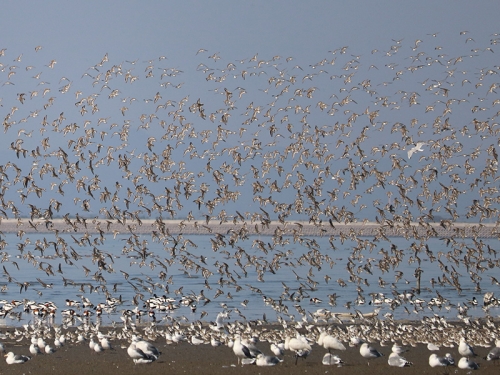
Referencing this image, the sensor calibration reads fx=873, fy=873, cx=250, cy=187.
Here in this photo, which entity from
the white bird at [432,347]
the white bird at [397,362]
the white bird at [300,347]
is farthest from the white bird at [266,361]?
the white bird at [432,347]

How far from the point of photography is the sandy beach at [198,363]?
21.8 metres

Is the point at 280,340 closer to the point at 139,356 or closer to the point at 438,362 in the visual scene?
the point at 139,356

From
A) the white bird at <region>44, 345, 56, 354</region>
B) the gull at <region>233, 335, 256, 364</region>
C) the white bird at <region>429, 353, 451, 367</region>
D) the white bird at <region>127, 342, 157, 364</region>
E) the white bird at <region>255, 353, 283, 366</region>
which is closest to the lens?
the white bird at <region>429, 353, 451, 367</region>

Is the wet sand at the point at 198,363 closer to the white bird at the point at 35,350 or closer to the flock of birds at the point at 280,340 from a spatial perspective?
the flock of birds at the point at 280,340

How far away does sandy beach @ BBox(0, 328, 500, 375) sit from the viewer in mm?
21766

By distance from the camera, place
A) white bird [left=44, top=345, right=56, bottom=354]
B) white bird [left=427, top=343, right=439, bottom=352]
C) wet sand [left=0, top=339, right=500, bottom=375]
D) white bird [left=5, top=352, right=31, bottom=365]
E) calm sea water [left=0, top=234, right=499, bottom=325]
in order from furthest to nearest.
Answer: calm sea water [left=0, top=234, right=499, bottom=325]
white bird [left=427, top=343, right=439, bottom=352]
white bird [left=44, top=345, right=56, bottom=354]
white bird [left=5, top=352, right=31, bottom=365]
wet sand [left=0, top=339, right=500, bottom=375]

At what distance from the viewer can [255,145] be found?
123 ft

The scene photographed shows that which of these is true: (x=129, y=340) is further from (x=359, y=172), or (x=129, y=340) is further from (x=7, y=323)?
(x=359, y=172)

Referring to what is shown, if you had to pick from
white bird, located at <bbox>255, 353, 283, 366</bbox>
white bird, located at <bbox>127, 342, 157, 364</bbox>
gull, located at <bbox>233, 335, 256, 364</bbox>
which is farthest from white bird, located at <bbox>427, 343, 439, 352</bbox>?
white bird, located at <bbox>127, 342, 157, 364</bbox>

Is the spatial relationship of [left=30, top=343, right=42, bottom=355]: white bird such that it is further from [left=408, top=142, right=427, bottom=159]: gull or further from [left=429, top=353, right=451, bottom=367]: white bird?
[left=408, top=142, right=427, bottom=159]: gull

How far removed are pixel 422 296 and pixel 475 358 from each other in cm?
2562

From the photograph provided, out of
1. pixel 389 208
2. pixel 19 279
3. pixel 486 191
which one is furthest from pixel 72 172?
pixel 19 279

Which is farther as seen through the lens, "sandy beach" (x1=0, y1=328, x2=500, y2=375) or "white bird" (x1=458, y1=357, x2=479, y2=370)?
"sandy beach" (x1=0, y1=328, x2=500, y2=375)

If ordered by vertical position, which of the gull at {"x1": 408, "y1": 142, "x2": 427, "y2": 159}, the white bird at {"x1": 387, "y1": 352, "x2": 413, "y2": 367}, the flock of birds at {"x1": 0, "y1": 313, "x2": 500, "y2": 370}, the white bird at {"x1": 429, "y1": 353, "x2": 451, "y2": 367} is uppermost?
the gull at {"x1": 408, "y1": 142, "x2": 427, "y2": 159}
